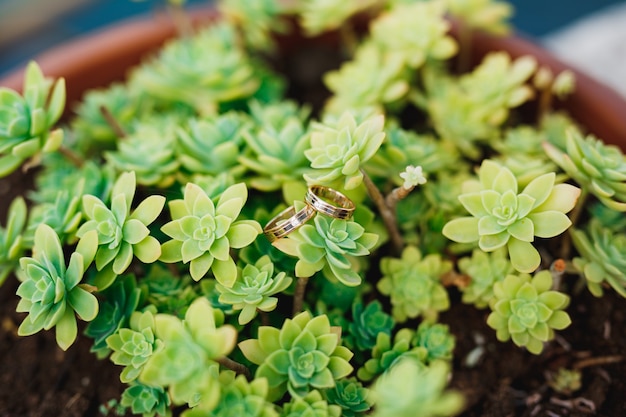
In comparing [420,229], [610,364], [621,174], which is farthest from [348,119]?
[610,364]

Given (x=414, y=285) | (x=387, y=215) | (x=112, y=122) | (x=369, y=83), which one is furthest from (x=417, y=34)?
(x=112, y=122)

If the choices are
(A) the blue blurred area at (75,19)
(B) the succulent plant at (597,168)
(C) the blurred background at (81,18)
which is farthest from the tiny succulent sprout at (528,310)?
(A) the blue blurred area at (75,19)

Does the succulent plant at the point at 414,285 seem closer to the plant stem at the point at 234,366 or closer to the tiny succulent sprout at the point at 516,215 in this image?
the tiny succulent sprout at the point at 516,215

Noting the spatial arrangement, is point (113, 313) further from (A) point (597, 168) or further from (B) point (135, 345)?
(A) point (597, 168)

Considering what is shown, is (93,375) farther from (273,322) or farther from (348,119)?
(348,119)

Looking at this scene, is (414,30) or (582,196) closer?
(582,196)

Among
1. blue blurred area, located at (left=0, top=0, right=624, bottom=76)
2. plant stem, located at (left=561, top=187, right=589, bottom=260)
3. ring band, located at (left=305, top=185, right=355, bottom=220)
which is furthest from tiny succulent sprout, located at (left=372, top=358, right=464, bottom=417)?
blue blurred area, located at (left=0, top=0, right=624, bottom=76)
